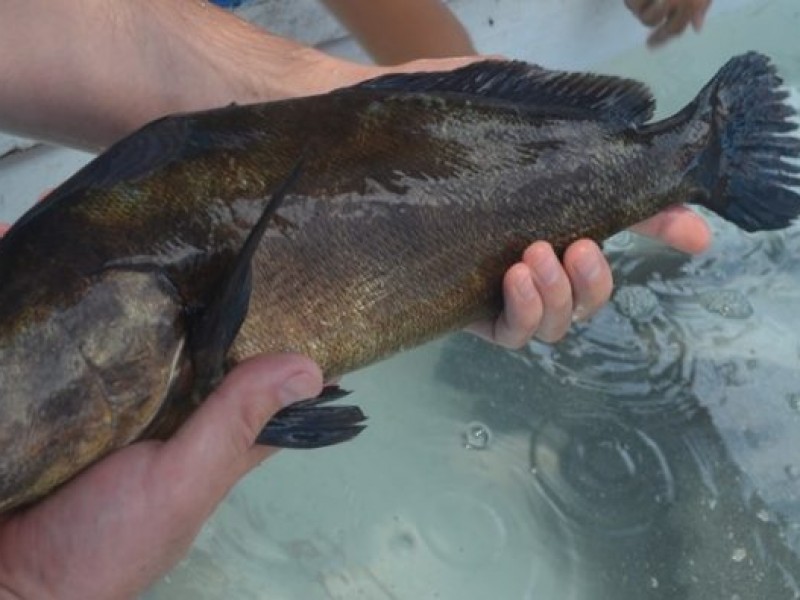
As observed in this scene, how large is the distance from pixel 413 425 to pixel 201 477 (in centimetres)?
135

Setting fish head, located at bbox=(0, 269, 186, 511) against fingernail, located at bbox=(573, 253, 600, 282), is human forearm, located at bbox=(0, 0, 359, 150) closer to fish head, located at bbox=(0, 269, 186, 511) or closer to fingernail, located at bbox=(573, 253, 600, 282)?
fingernail, located at bbox=(573, 253, 600, 282)

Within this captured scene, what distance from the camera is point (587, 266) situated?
59.9 inches

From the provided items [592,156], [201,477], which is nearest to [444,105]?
[592,156]

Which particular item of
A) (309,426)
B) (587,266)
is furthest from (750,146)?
(309,426)

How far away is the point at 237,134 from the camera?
4.33ft

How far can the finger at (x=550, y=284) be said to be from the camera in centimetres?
148

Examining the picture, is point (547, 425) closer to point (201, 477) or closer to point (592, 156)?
point (592, 156)

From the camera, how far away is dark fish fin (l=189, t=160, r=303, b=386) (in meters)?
1.12

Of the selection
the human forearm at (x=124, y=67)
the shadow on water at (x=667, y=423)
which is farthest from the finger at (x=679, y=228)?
the shadow on water at (x=667, y=423)

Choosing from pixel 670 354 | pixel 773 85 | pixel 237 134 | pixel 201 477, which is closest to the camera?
pixel 201 477

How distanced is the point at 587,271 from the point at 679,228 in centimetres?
28

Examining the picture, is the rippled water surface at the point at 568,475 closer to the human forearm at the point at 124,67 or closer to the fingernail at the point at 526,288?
the human forearm at the point at 124,67

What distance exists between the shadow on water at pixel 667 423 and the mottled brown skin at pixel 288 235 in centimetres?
100

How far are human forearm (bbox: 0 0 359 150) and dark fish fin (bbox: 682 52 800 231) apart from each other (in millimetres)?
629
